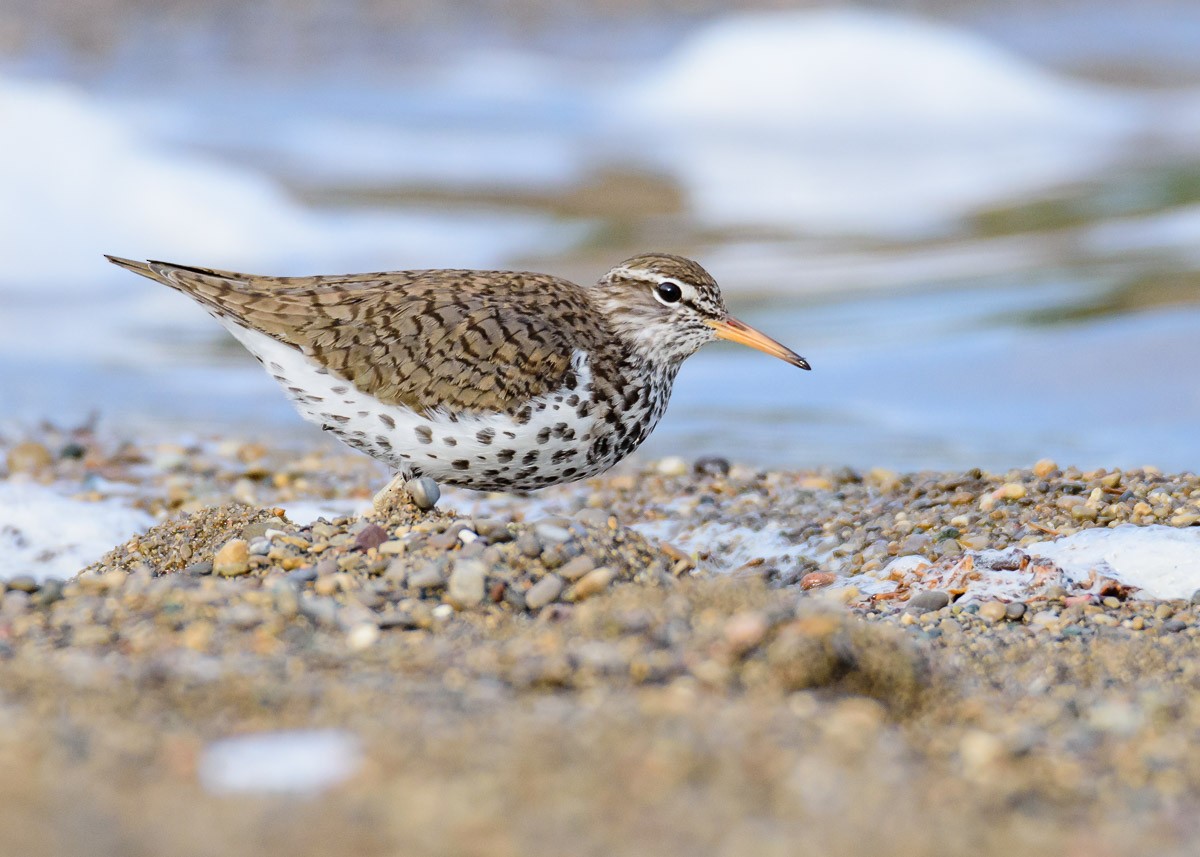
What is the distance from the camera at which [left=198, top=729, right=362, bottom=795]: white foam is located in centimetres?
380

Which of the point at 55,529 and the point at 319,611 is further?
the point at 55,529

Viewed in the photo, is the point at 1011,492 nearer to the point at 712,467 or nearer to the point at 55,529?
the point at 712,467

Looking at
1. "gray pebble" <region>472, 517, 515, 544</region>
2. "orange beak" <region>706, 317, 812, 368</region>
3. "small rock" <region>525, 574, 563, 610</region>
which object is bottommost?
"small rock" <region>525, 574, 563, 610</region>

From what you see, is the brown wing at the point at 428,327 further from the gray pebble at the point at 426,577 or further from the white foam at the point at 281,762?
the white foam at the point at 281,762

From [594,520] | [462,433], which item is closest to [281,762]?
[594,520]

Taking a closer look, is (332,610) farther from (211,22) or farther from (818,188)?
(211,22)

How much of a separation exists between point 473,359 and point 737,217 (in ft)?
35.6

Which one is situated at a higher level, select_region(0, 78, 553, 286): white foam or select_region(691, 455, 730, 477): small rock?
select_region(0, 78, 553, 286): white foam

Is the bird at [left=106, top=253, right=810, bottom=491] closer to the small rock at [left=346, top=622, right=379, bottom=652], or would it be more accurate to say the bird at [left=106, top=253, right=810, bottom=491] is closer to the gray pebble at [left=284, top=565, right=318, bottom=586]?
the gray pebble at [left=284, top=565, right=318, bottom=586]

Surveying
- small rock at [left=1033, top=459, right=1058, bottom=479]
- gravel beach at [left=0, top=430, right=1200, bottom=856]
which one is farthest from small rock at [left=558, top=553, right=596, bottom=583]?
small rock at [left=1033, top=459, right=1058, bottom=479]

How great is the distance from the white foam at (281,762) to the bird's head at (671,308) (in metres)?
3.89

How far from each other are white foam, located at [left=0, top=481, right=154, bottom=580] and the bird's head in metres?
2.70

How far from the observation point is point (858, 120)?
22016mm

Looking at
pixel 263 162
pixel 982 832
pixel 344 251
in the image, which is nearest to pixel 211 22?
pixel 263 162
